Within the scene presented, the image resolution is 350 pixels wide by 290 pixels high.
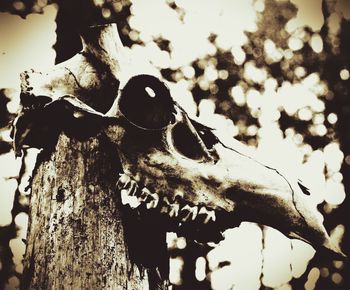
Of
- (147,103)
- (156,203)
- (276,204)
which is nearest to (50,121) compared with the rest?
(147,103)

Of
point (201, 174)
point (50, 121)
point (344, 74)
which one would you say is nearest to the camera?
point (201, 174)

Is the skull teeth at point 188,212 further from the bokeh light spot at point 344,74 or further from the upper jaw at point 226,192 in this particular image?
the bokeh light spot at point 344,74

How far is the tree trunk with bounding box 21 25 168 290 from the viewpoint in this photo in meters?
1.31

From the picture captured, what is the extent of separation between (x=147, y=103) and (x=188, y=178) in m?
0.45

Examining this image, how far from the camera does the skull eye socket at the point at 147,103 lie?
5.32 ft

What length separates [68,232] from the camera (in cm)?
136

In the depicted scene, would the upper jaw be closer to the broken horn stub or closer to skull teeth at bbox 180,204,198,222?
skull teeth at bbox 180,204,198,222

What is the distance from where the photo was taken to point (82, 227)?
137cm

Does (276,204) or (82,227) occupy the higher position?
(276,204)

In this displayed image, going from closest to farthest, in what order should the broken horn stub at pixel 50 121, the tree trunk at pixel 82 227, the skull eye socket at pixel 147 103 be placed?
the tree trunk at pixel 82 227 < the broken horn stub at pixel 50 121 < the skull eye socket at pixel 147 103

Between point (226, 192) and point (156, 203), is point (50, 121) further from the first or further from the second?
point (226, 192)

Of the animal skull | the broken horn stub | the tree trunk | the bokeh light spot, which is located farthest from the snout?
the bokeh light spot

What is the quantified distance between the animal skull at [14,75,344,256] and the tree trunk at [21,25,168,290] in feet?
0.28

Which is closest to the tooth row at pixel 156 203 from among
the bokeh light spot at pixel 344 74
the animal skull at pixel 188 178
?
the animal skull at pixel 188 178
